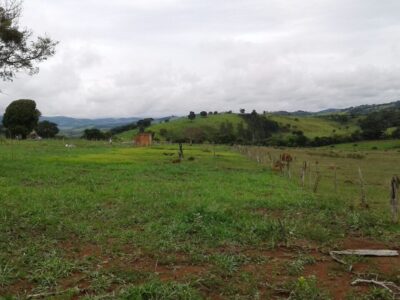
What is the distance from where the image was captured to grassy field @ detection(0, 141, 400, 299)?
Answer: 28.2 feet

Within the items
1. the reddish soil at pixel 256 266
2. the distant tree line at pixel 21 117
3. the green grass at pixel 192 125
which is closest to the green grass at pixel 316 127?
the green grass at pixel 192 125

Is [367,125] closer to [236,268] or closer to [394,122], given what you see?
[394,122]

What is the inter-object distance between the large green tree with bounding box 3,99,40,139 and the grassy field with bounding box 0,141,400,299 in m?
73.0

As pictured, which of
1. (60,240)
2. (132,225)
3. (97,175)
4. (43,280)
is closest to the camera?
(43,280)

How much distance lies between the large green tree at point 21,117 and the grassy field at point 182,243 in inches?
2874

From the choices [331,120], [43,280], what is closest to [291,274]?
[43,280]

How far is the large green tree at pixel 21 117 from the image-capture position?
3467 inches

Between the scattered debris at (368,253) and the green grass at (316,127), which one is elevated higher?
the green grass at (316,127)

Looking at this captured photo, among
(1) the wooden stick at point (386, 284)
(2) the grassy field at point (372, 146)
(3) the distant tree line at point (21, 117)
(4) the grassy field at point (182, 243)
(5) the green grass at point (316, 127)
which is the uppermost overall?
(3) the distant tree line at point (21, 117)

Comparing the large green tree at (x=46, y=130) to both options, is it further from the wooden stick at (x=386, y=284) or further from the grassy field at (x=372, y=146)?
the wooden stick at (x=386, y=284)

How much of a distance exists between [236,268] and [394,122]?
403 feet

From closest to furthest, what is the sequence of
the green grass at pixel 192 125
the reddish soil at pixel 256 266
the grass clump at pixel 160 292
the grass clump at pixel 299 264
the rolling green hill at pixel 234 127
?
1. the grass clump at pixel 160 292
2. the reddish soil at pixel 256 266
3. the grass clump at pixel 299 264
4. the rolling green hill at pixel 234 127
5. the green grass at pixel 192 125

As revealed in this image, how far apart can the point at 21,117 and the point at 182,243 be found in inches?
3319

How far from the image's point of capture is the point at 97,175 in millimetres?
25922
